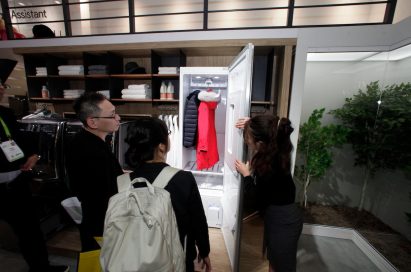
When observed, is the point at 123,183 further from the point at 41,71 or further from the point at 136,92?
the point at 41,71

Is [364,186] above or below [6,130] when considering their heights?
below

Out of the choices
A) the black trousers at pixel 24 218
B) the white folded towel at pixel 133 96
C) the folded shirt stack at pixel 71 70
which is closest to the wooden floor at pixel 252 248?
the black trousers at pixel 24 218

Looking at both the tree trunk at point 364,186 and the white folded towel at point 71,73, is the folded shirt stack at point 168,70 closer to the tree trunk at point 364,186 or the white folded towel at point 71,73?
the white folded towel at point 71,73

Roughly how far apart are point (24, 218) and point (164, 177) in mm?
1550

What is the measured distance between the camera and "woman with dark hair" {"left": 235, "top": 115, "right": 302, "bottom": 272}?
3.90 ft

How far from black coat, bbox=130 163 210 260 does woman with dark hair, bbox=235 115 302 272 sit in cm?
47

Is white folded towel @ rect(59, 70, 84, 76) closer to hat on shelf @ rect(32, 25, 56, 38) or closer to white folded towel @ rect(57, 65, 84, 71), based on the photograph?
white folded towel @ rect(57, 65, 84, 71)

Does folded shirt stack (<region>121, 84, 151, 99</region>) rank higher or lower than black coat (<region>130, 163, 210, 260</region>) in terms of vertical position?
higher

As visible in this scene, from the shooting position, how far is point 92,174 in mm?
1154

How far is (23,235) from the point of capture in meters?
1.54

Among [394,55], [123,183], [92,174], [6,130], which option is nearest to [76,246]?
[6,130]

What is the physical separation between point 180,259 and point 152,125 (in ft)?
2.18

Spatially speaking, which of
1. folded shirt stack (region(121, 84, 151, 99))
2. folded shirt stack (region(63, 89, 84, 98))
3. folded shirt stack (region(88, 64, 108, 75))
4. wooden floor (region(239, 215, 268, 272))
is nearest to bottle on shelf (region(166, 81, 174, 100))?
folded shirt stack (region(121, 84, 151, 99))

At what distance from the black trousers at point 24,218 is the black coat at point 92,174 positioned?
0.73 meters
